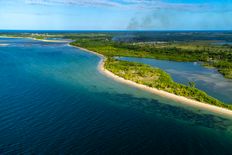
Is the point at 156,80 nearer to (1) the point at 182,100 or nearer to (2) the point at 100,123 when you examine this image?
(1) the point at 182,100

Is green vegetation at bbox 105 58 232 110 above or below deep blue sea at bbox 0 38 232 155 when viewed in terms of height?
above

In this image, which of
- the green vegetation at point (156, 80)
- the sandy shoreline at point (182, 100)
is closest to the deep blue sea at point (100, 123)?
the sandy shoreline at point (182, 100)

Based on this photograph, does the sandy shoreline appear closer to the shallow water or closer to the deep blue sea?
the deep blue sea

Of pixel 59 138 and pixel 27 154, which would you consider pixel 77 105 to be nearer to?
pixel 59 138

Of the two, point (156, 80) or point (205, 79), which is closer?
point (156, 80)

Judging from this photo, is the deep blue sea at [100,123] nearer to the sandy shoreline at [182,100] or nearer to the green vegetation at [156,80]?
the sandy shoreline at [182,100]

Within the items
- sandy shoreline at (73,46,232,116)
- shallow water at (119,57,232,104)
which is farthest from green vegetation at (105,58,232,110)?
shallow water at (119,57,232,104)

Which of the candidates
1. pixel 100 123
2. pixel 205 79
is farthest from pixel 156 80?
pixel 100 123
